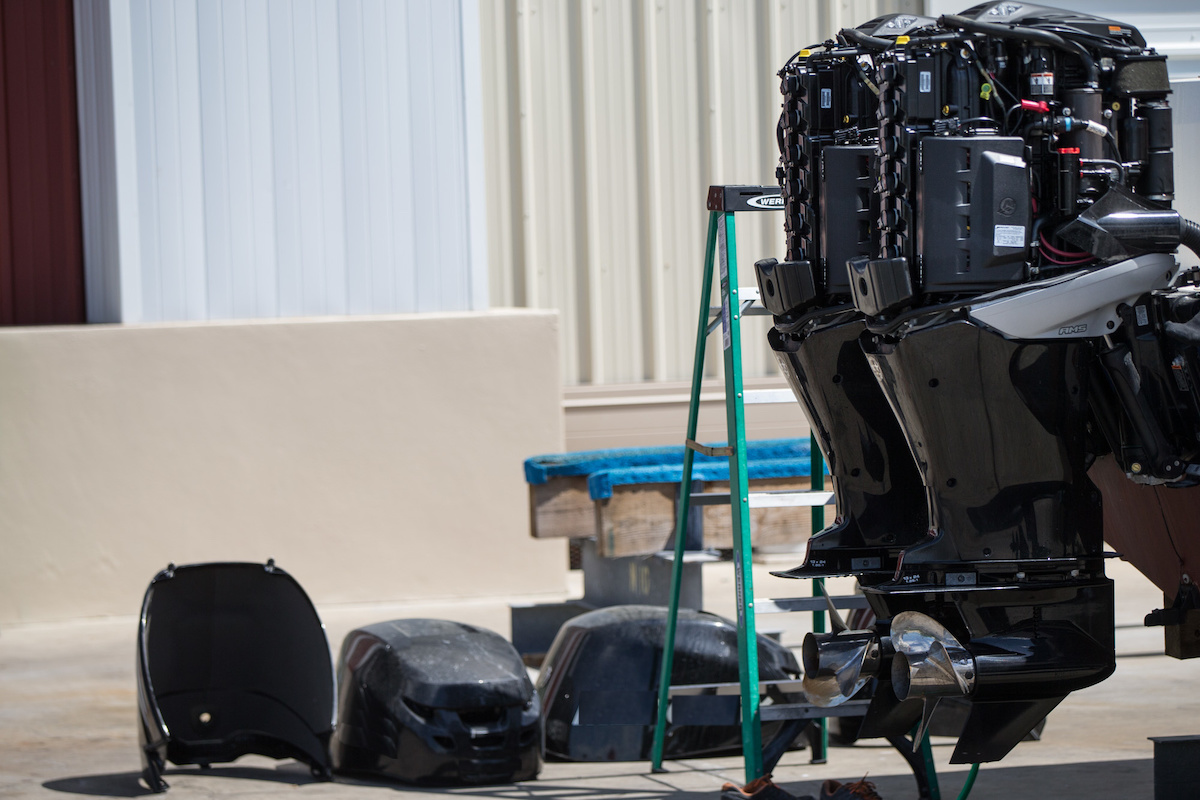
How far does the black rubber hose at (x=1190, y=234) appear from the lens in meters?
3.53

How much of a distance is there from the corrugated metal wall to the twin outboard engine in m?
5.97

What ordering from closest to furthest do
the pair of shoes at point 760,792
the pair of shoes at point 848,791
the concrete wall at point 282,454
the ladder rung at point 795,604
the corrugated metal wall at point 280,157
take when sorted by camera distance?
the pair of shoes at point 848,791 → the pair of shoes at point 760,792 → the ladder rung at point 795,604 → the concrete wall at point 282,454 → the corrugated metal wall at point 280,157

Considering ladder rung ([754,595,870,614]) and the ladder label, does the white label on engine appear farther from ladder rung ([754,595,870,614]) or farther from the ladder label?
ladder rung ([754,595,870,614])

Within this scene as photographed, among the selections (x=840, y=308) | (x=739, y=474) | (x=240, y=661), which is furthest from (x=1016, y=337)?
(x=240, y=661)

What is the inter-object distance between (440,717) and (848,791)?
60.9 inches

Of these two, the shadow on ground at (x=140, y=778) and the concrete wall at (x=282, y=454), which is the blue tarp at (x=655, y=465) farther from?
the concrete wall at (x=282, y=454)

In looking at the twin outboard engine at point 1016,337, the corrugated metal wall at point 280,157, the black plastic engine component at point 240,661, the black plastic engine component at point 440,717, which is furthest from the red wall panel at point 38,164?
the twin outboard engine at point 1016,337

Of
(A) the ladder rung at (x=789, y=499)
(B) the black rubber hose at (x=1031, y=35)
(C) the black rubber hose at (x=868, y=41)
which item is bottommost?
(A) the ladder rung at (x=789, y=499)

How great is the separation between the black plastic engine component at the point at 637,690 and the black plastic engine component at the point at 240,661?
89 cm

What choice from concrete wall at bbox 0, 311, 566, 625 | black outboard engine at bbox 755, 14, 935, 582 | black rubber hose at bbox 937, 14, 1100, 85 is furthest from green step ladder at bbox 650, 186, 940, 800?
concrete wall at bbox 0, 311, 566, 625

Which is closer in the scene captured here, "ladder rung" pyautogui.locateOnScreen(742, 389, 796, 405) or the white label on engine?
the white label on engine

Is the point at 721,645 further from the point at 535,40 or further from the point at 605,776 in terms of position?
the point at 535,40

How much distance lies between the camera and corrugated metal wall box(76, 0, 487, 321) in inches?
354

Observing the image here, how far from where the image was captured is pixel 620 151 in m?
10.5
